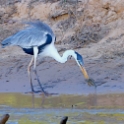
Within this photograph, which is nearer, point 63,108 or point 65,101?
point 63,108

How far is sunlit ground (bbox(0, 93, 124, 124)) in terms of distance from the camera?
28.9 feet

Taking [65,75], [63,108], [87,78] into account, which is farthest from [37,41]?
[63,108]

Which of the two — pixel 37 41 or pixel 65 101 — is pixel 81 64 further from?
pixel 65 101

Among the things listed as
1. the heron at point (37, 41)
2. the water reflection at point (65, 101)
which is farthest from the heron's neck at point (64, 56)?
the water reflection at point (65, 101)

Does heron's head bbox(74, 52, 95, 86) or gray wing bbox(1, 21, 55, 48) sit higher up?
gray wing bbox(1, 21, 55, 48)

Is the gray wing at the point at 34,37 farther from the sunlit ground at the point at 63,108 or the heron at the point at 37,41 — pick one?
the sunlit ground at the point at 63,108

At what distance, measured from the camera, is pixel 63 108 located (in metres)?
9.85

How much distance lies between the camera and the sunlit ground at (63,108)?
28.9 feet

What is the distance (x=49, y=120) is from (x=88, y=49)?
4.37 m

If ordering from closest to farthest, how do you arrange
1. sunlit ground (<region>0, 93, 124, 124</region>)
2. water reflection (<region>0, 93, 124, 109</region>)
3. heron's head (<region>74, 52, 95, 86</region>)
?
sunlit ground (<region>0, 93, 124, 124</region>)
water reflection (<region>0, 93, 124, 109</region>)
heron's head (<region>74, 52, 95, 86</region>)

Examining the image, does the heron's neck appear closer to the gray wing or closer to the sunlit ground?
the gray wing

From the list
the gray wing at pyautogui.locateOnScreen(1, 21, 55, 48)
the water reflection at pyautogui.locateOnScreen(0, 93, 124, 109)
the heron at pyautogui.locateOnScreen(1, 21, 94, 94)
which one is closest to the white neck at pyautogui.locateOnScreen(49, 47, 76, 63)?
the heron at pyautogui.locateOnScreen(1, 21, 94, 94)

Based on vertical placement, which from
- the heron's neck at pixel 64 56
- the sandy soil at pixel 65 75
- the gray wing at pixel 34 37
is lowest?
the sandy soil at pixel 65 75

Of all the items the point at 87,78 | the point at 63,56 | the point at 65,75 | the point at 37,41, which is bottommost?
the point at 65,75
